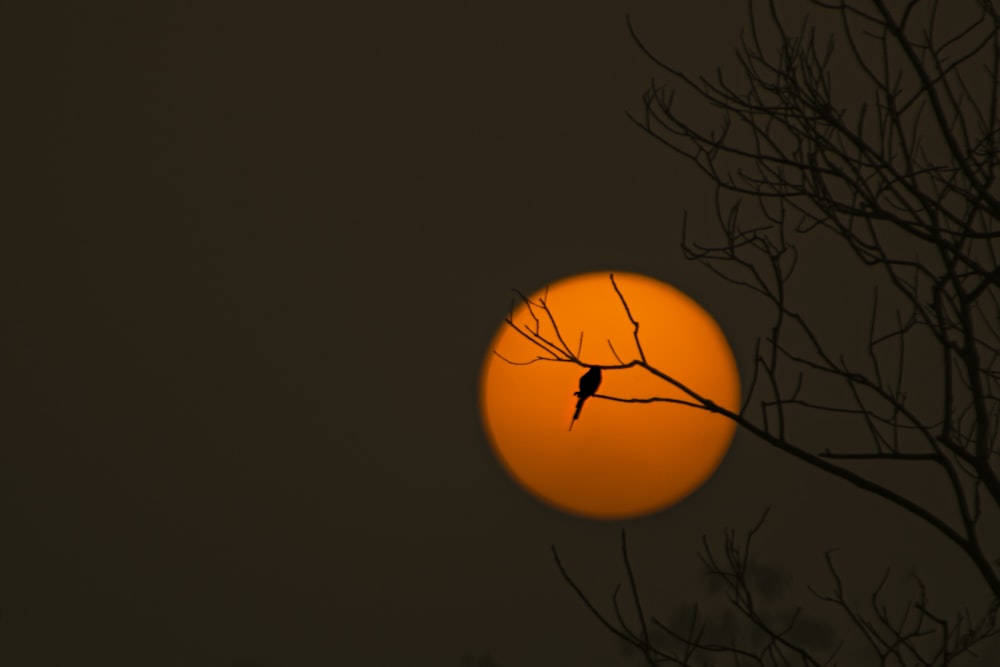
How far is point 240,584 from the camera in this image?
24750 millimetres

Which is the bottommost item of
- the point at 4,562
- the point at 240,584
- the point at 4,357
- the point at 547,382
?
the point at 4,562

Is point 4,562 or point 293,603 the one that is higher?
point 293,603

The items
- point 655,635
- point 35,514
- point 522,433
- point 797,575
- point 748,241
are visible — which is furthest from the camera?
point 35,514

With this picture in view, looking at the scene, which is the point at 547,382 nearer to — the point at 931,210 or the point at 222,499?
the point at 222,499

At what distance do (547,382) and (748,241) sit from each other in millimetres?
17425

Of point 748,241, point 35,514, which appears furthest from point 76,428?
point 748,241

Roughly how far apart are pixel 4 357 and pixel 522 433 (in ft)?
51.0

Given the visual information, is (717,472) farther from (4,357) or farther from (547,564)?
(4,357)

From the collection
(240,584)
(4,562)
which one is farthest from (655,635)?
(4,562)

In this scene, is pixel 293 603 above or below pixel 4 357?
below

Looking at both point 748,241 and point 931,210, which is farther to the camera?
point 748,241

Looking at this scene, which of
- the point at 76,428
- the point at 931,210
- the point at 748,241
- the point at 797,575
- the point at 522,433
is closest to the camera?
the point at 931,210

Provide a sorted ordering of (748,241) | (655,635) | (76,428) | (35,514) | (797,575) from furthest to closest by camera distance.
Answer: (76,428) → (35,514) → (655,635) → (797,575) → (748,241)

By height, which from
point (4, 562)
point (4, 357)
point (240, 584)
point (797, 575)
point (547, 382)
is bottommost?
point (4, 562)
